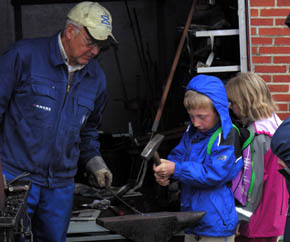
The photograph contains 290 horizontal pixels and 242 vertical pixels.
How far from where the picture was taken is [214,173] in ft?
10.8

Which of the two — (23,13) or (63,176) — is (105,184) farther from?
(23,13)

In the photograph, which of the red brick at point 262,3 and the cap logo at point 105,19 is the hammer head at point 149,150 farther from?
the red brick at point 262,3

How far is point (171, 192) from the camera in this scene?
15.9 feet

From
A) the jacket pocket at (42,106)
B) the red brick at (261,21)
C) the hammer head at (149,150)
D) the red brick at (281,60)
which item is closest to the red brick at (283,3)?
the red brick at (261,21)

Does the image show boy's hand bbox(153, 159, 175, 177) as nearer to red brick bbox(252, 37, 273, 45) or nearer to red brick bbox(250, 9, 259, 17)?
red brick bbox(252, 37, 273, 45)

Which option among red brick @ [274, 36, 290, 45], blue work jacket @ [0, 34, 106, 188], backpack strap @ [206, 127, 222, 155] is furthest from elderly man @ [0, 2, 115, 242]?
red brick @ [274, 36, 290, 45]

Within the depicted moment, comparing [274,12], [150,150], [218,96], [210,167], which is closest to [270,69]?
[274,12]

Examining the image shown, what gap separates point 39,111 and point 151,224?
104cm

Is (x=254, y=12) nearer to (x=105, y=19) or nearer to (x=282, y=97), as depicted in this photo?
(x=282, y=97)

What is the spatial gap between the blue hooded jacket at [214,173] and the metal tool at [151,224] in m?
0.13

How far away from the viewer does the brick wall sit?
441cm

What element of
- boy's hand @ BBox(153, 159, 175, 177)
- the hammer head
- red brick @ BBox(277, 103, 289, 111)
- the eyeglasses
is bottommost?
boy's hand @ BBox(153, 159, 175, 177)

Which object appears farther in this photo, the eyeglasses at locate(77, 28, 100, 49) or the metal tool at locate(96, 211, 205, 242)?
the eyeglasses at locate(77, 28, 100, 49)

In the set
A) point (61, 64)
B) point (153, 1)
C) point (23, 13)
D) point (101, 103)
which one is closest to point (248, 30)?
point (101, 103)
